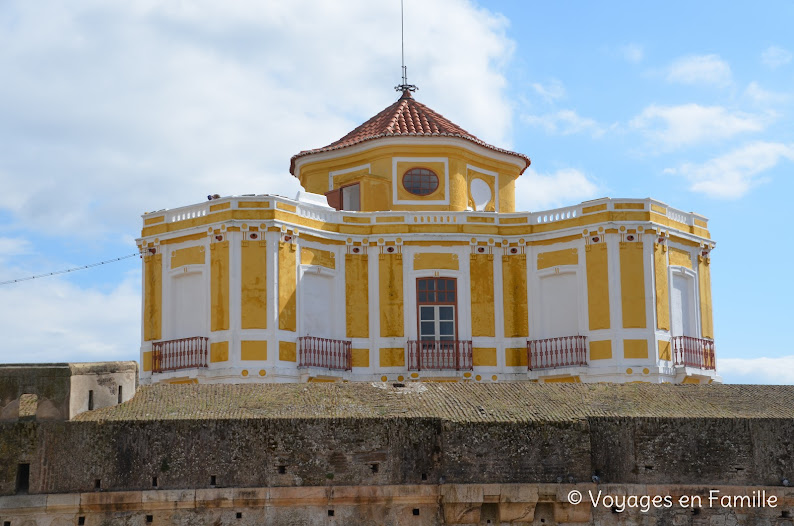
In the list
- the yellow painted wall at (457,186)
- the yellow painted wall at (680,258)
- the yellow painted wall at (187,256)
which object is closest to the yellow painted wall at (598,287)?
the yellow painted wall at (680,258)

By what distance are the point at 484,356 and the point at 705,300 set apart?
682 cm

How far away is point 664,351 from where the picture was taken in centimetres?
3728

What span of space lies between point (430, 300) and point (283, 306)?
4443 millimetres

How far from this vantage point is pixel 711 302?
39.8 metres

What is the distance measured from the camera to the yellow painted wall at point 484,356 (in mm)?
38188

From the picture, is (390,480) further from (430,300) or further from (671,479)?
(430,300)

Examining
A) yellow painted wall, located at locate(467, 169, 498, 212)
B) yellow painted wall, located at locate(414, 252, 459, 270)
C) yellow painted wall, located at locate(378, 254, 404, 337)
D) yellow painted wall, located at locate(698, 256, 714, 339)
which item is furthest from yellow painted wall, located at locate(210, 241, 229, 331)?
yellow painted wall, located at locate(698, 256, 714, 339)

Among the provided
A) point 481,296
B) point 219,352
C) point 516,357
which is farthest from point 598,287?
point 219,352

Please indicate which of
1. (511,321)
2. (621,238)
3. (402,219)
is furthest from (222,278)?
(621,238)

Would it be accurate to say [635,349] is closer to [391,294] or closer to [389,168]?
[391,294]

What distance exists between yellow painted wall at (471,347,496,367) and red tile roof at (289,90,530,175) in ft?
21.4

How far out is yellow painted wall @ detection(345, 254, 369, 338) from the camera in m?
38.2

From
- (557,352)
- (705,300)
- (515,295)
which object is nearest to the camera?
(557,352)

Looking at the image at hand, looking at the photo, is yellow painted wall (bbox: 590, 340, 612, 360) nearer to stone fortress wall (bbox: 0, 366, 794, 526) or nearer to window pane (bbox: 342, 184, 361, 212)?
window pane (bbox: 342, 184, 361, 212)
